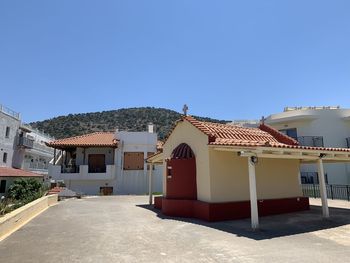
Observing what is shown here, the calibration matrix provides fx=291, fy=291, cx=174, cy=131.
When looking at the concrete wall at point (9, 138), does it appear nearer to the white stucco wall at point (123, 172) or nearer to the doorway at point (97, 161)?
the white stucco wall at point (123, 172)

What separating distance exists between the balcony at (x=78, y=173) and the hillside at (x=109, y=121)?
37.2 meters

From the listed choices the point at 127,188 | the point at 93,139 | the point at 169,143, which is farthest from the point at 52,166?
the point at 169,143

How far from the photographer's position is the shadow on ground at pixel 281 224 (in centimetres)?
953

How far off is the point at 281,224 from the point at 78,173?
27827mm

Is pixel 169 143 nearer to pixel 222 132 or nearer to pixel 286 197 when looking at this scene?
pixel 222 132

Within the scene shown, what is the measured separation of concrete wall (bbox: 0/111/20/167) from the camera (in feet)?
116

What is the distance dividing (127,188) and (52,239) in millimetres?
26678

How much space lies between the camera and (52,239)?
9164 millimetres

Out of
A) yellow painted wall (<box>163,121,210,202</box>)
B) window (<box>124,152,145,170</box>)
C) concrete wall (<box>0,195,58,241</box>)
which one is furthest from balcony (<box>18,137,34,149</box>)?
yellow painted wall (<box>163,121,210,202</box>)

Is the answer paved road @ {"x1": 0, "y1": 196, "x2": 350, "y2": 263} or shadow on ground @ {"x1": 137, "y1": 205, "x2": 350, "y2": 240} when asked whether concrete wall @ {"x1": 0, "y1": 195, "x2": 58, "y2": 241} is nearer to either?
paved road @ {"x1": 0, "y1": 196, "x2": 350, "y2": 263}

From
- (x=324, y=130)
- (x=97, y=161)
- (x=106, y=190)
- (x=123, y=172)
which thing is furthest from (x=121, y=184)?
(x=324, y=130)

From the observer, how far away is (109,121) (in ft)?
271

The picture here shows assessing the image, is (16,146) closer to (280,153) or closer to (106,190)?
(106,190)

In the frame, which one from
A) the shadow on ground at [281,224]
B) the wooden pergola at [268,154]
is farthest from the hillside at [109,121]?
the wooden pergola at [268,154]
